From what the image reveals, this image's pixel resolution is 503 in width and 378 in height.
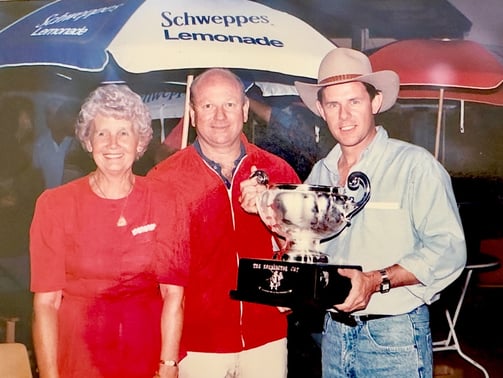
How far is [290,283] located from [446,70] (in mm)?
1218

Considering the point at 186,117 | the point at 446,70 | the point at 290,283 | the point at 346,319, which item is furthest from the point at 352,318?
the point at 446,70

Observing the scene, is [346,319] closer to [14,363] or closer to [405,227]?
[405,227]

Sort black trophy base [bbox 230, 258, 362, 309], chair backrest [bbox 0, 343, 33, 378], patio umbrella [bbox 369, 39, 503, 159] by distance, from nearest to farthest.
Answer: black trophy base [bbox 230, 258, 362, 309]
chair backrest [bbox 0, 343, 33, 378]
patio umbrella [bbox 369, 39, 503, 159]

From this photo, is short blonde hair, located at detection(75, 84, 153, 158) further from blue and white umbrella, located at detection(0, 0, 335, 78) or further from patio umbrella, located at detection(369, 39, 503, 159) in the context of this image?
patio umbrella, located at detection(369, 39, 503, 159)

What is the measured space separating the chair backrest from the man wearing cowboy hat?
1.10 m

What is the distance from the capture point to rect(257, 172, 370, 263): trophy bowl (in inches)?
94.1

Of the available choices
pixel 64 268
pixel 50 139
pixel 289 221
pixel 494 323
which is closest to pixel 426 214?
pixel 289 221

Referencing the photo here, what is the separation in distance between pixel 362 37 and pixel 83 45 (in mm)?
1180

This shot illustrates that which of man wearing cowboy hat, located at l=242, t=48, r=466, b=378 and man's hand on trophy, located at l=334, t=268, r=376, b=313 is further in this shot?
man wearing cowboy hat, located at l=242, t=48, r=466, b=378

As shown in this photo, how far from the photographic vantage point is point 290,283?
7.89 ft

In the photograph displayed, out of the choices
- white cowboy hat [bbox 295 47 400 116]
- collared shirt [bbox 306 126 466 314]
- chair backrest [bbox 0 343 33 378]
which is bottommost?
chair backrest [bbox 0 343 33 378]

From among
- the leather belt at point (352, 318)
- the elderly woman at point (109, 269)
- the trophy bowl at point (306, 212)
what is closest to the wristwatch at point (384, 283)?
the leather belt at point (352, 318)

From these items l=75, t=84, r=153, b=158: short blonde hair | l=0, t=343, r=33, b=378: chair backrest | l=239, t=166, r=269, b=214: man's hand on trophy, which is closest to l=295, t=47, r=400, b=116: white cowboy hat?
l=239, t=166, r=269, b=214: man's hand on trophy

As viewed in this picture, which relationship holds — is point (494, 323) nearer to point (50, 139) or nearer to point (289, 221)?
point (289, 221)
